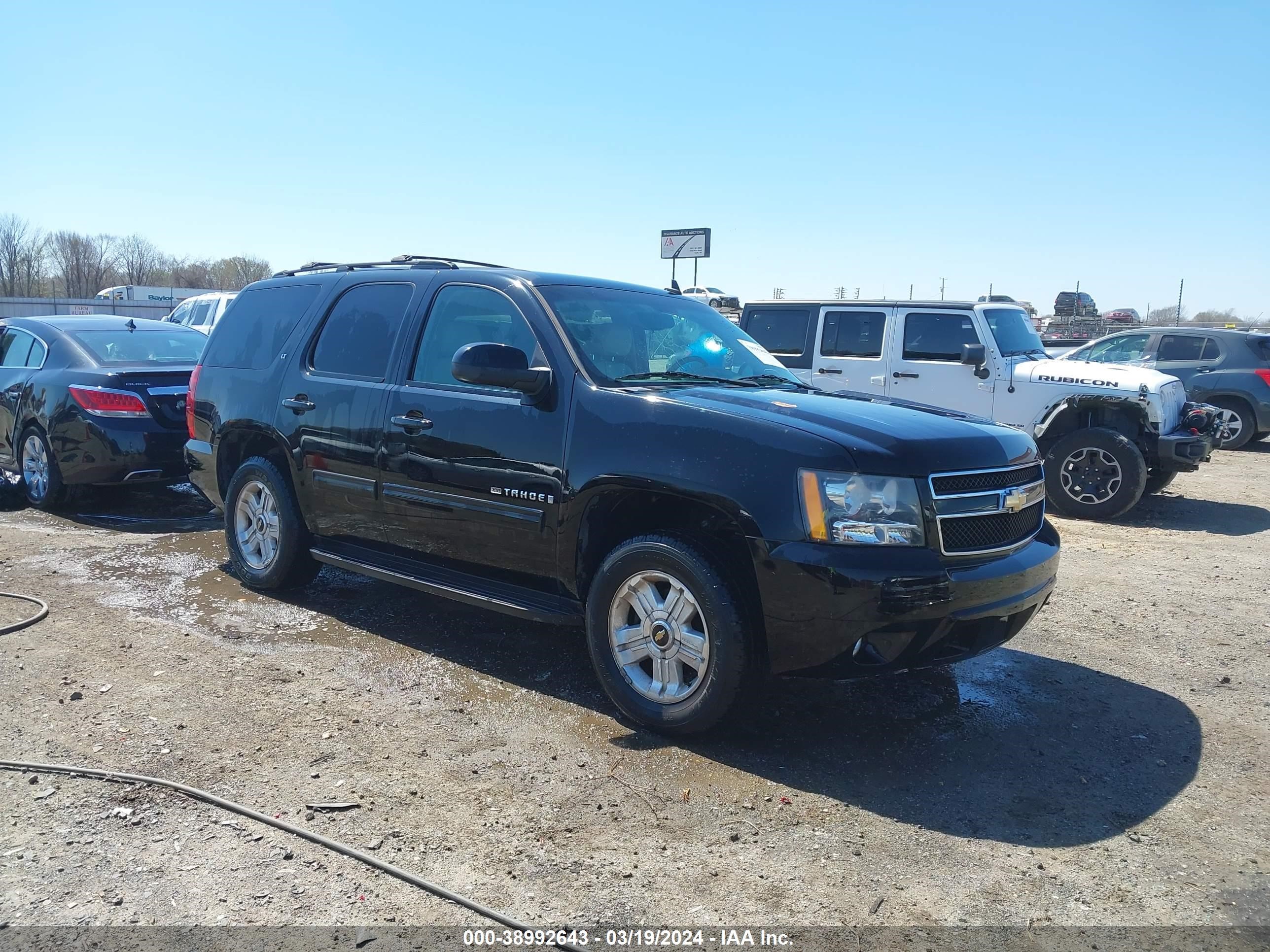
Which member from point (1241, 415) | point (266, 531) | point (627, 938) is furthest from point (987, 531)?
point (1241, 415)

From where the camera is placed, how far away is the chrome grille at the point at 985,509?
11.7 feet

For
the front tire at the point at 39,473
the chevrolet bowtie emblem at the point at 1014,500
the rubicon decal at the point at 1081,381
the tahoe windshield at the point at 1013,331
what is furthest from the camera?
the tahoe windshield at the point at 1013,331

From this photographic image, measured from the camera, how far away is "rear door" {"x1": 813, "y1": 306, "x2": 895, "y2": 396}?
990cm

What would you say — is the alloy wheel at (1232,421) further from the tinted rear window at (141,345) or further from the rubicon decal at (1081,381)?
the tinted rear window at (141,345)

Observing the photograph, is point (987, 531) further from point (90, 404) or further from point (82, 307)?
point (82, 307)

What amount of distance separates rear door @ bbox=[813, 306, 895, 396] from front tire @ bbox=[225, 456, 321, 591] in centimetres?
607

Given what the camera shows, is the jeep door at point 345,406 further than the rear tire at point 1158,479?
No

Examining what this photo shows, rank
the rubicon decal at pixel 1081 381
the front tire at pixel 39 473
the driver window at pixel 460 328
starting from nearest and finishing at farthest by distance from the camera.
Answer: the driver window at pixel 460 328 < the front tire at pixel 39 473 < the rubicon decal at pixel 1081 381

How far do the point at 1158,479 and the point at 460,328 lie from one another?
769 centimetres

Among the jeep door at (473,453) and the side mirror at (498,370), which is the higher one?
the side mirror at (498,370)

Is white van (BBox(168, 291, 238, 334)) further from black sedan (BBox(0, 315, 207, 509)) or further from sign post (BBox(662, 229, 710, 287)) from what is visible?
sign post (BBox(662, 229, 710, 287))

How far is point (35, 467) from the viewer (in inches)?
326

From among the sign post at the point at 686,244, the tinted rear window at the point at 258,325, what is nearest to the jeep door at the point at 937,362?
the tinted rear window at the point at 258,325

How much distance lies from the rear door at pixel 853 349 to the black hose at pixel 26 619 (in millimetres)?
7315
